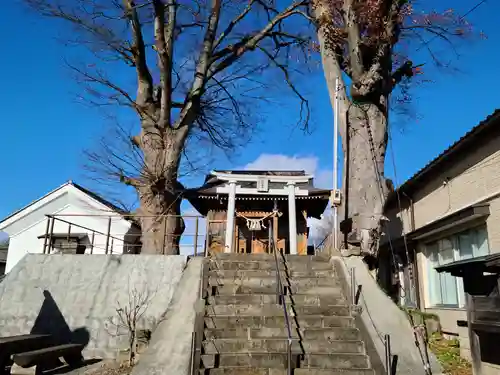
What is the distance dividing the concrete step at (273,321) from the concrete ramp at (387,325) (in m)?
0.45

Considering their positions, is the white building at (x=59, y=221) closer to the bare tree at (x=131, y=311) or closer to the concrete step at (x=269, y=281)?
the bare tree at (x=131, y=311)

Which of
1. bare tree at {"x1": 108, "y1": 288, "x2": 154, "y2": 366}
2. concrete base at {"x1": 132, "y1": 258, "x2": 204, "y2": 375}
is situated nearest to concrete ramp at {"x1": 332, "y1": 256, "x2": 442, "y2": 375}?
concrete base at {"x1": 132, "y1": 258, "x2": 204, "y2": 375}

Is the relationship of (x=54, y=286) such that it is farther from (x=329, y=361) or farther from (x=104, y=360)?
(x=329, y=361)

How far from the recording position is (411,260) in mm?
12898

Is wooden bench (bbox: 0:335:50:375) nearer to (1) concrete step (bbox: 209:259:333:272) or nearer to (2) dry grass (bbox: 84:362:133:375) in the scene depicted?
(2) dry grass (bbox: 84:362:133:375)

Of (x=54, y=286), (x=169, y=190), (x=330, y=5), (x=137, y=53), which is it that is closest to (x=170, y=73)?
(x=137, y=53)

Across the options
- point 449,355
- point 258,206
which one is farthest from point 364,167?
point 258,206

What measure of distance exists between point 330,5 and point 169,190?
706 cm

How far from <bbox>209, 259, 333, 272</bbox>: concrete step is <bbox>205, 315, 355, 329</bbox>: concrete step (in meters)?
1.96

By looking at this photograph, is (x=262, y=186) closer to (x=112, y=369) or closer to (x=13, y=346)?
(x=112, y=369)

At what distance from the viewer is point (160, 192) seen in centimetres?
1262

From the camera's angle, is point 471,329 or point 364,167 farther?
point 364,167

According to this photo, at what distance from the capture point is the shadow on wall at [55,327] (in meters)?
8.77

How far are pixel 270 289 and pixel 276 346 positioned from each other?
1.75 m
